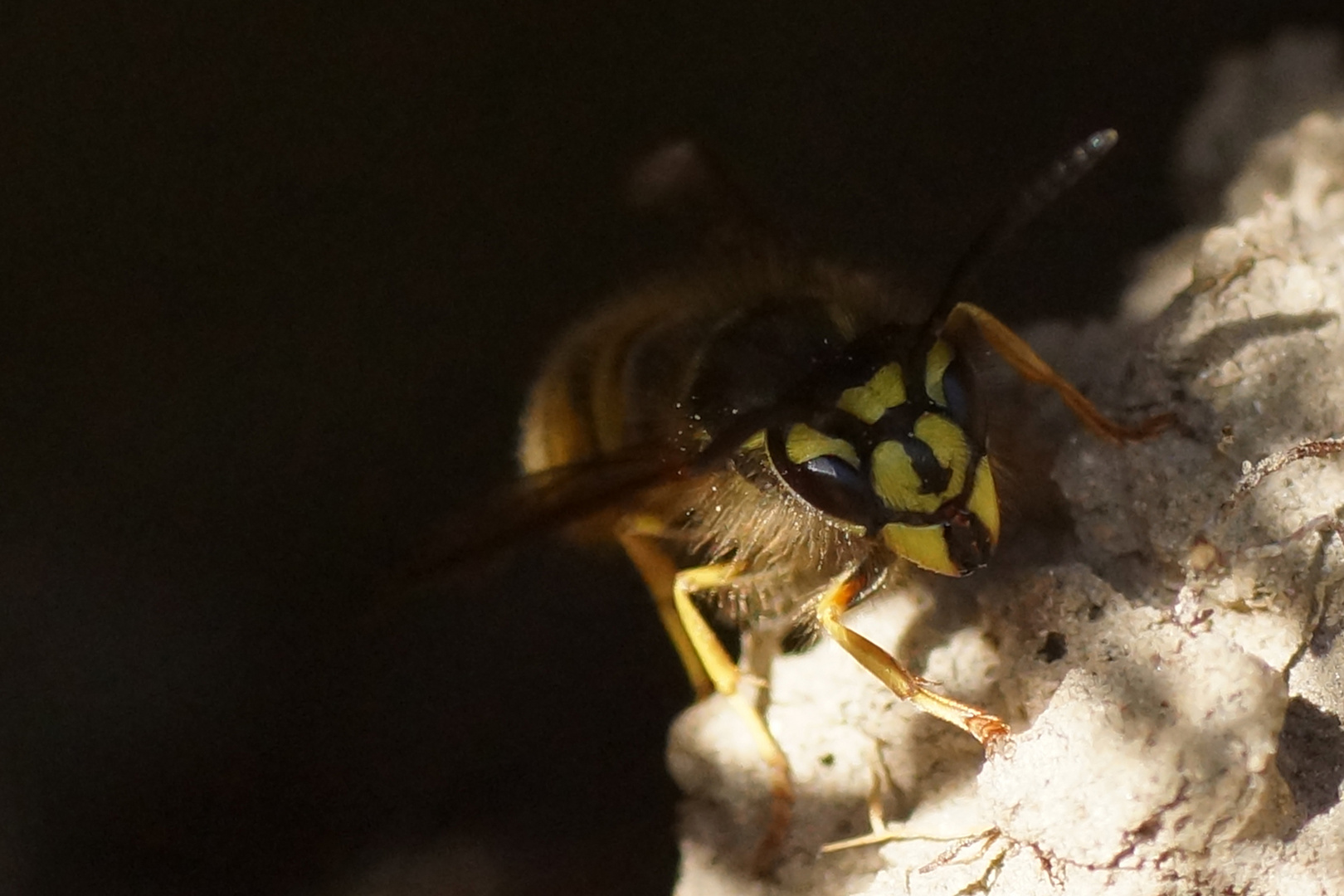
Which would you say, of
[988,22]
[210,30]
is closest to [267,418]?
[210,30]

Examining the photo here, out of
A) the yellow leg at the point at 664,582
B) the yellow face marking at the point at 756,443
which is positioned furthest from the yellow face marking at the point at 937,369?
the yellow leg at the point at 664,582

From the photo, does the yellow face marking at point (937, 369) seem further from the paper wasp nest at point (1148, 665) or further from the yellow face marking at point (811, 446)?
the paper wasp nest at point (1148, 665)

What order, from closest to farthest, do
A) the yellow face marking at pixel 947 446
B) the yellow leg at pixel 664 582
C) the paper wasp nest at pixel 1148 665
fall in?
the paper wasp nest at pixel 1148 665, the yellow face marking at pixel 947 446, the yellow leg at pixel 664 582

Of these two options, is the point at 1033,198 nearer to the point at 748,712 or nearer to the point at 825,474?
the point at 825,474

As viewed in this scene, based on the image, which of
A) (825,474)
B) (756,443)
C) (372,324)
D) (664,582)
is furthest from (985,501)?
(372,324)

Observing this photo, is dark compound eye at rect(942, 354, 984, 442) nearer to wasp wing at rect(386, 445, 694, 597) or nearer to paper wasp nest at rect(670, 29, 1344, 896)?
paper wasp nest at rect(670, 29, 1344, 896)

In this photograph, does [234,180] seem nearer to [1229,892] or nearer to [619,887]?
[619,887]
